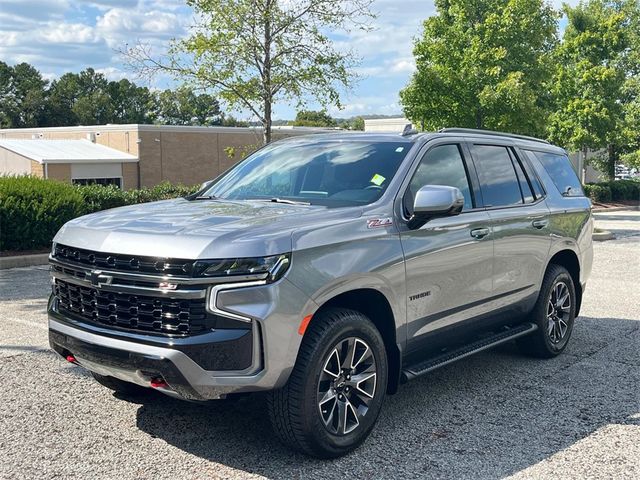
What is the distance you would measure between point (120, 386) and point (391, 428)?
191 cm

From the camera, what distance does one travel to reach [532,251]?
20.4 ft

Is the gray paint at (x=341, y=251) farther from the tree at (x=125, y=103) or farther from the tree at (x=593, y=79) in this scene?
the tree at (x=125, y=103)

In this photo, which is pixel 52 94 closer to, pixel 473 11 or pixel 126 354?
pixel 473 11

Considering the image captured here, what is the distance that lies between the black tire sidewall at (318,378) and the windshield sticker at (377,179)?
103 cm

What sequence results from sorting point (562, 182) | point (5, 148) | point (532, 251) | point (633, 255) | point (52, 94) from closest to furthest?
point (532, 251) < point (562, 182) < point (633, 255) < point (5, 148) < point (52, 94)

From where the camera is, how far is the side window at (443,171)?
5168mm

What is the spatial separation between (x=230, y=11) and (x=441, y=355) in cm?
1274

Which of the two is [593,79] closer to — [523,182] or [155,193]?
[155,193]

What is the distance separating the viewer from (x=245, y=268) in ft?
12.6

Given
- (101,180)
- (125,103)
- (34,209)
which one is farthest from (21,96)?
(34,209)

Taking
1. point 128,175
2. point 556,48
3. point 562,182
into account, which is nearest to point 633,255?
point 562,182

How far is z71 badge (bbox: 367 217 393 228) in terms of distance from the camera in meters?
4.56

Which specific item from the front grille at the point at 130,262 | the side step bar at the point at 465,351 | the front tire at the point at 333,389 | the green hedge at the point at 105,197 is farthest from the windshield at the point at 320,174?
the green hedge at the point at 105,197

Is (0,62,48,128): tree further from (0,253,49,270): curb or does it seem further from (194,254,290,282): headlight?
(194,254,290,282): headlight
